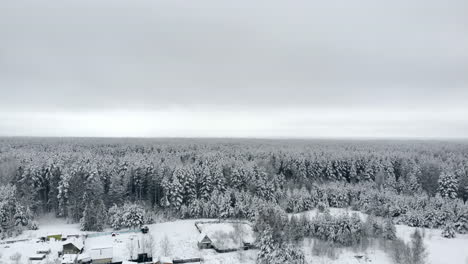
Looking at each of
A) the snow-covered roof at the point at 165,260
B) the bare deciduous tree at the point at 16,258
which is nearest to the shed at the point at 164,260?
the snow-covered roof at the point at 165,260

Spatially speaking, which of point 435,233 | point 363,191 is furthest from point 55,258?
point 363,191

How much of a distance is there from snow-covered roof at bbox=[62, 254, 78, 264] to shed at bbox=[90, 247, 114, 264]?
1391 millimetres

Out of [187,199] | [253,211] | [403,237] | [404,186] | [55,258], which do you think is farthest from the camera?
[404,186]

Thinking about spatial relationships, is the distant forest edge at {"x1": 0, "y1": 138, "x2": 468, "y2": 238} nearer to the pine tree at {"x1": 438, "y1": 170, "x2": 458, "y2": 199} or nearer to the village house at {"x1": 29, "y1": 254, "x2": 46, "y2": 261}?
the pine tree at {"x1": 438, "y1": 170, "x2": 458, "y2": 199}

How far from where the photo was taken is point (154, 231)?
34594 millimetres

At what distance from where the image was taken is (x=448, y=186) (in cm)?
4934

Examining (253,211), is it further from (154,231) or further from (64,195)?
(64,195)

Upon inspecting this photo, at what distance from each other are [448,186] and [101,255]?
52.6 m

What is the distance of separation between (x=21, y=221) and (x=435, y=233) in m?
48.4

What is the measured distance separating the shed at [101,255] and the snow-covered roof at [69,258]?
1.39 meters

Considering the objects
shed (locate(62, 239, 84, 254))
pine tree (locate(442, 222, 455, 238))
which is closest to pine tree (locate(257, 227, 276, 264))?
shed (locate(62, 239, 84, 254))

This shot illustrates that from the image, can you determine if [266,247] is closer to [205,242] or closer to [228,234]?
[205,242]

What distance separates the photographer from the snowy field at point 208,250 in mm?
26781

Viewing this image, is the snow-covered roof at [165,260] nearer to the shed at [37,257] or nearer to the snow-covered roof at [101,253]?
the snow-covered roof at [101,253]
